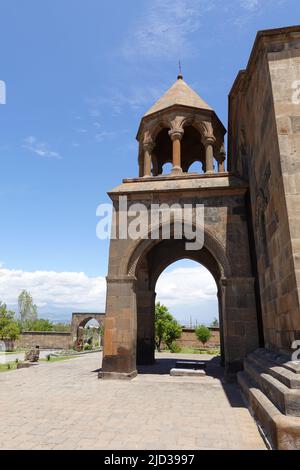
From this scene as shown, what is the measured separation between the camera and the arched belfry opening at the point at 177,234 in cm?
788

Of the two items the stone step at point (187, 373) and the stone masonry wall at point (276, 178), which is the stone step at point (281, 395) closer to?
the stone masonry wall at point (276, 178)

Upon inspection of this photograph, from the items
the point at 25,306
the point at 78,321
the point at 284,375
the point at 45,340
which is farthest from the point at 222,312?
the point at 25,306

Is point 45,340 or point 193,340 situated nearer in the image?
point 193,340

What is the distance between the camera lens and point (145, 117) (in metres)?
11.2

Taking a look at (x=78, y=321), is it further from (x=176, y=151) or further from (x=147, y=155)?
(x=176, y=151)

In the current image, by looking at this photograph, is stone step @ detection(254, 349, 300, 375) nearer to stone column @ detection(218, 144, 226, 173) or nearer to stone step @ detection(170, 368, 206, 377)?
stone step @ detection(170, 368, 206, 377)

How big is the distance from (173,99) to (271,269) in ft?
25.3

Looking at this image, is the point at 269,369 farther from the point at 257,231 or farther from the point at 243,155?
the point at 243,155

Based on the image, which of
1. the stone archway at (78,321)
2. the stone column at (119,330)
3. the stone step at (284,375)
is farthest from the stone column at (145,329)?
the stone archway at (78,321)

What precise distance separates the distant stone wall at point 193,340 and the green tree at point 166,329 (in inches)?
83.5

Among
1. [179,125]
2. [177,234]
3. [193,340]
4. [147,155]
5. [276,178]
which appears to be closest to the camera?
[276,178]

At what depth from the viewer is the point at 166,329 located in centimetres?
2008

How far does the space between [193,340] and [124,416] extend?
1893 centimetres

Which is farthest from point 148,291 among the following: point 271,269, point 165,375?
point 271,269
